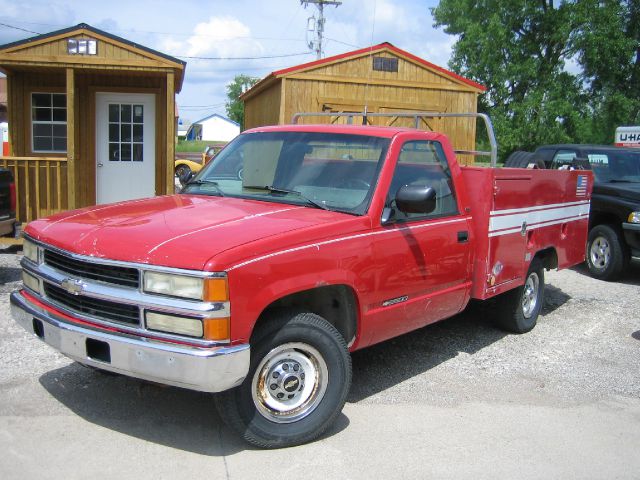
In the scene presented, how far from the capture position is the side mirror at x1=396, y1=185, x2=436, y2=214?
13.6 ft

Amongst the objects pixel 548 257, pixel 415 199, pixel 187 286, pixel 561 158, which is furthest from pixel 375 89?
→ pixel 187 286

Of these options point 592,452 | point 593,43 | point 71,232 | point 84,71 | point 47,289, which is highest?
point 593,43

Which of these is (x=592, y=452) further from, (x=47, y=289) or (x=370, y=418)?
(x=47, y=289)

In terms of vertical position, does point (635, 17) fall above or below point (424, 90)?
above

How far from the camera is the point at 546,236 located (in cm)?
635

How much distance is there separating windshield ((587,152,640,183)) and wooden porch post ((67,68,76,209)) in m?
7.76

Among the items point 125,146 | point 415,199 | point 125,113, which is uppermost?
point 125,113

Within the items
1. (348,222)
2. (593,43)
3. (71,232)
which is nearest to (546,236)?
(348,222)

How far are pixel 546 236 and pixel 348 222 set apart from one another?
10.2 feet

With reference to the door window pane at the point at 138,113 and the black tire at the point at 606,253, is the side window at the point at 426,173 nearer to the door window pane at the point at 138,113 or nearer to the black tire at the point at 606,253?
the black tire at the point at 606,253

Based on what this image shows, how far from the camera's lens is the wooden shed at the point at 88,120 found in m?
9.70

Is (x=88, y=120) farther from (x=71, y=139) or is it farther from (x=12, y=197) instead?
(x=12, y=197)

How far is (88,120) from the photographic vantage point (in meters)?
11.2

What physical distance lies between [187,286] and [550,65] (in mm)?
27188
